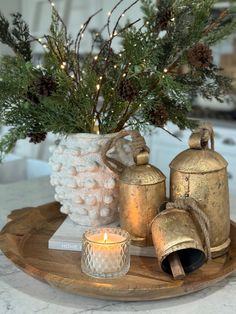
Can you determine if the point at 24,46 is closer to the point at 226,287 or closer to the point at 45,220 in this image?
the point at 45,220

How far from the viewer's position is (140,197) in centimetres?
90

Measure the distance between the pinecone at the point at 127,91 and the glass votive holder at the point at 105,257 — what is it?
262 mm

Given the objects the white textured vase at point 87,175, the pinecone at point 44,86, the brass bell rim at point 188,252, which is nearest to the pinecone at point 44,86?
the pinecone at point 44,86

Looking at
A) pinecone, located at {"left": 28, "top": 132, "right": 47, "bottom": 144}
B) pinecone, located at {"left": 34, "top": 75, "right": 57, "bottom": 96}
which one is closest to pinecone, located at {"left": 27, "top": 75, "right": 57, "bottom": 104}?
pinecone, located at {"left": 34, "top": 75, "right": 57, "bottom": 96}

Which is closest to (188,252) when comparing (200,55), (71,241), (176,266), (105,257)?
(176,266)

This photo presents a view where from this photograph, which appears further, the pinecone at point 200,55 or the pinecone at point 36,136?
the pinecone at point 36,136

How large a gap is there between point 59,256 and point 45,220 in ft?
0.72

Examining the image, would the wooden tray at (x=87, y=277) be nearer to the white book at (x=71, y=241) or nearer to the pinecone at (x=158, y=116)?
the white book at (x=71, y=241)

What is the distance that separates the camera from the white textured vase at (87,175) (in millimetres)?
985

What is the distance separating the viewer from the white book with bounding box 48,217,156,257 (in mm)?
930

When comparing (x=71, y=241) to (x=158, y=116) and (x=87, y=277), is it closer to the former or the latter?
(x=87, y=277)

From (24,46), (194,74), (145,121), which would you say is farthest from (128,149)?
(24,46)

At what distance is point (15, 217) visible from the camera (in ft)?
3.74

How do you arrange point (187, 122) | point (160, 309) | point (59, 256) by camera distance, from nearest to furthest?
point (160, 309) < point (59, 256) < point (187, 122)
